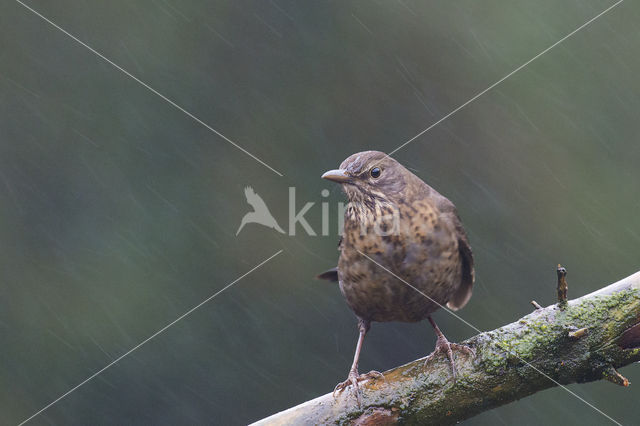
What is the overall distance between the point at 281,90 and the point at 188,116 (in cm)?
113

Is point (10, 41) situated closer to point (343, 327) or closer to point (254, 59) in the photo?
point (254, 59)

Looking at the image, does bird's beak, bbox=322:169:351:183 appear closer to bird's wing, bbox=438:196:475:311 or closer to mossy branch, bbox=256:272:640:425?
bird's wing, bbox=438:196:475:311

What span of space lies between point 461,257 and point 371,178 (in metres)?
0.60

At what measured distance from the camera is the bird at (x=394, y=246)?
372 centimetres

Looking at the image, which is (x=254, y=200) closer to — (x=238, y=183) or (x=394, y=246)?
(x=238, y=183)

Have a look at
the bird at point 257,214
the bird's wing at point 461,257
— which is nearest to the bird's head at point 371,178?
the bird's wing at point 461,257

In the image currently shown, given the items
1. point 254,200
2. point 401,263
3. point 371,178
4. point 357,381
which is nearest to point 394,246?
point 401,263

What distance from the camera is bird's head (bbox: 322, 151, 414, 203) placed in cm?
398

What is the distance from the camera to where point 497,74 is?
920cm

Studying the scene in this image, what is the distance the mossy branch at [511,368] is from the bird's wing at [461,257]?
2.40 feet

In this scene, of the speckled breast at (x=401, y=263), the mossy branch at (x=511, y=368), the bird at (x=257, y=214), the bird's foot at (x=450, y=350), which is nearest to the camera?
the mossy branch at (x=511, y=368)

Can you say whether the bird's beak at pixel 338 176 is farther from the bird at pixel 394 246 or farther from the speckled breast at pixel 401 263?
the speckled breast at pixel 401 263

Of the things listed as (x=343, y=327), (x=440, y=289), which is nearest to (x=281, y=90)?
(x=343, y=327)

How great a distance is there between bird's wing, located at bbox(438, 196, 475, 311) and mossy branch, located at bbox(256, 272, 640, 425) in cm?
73
